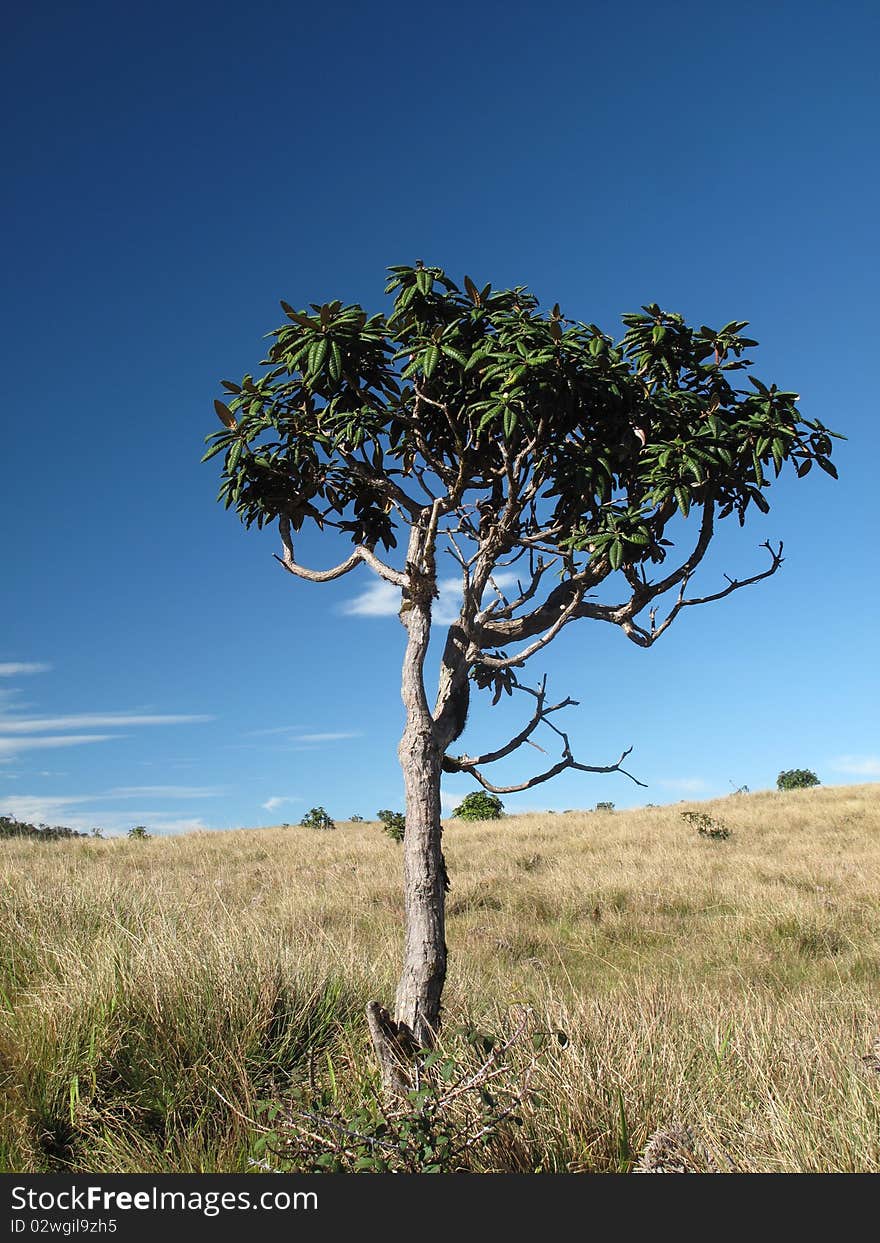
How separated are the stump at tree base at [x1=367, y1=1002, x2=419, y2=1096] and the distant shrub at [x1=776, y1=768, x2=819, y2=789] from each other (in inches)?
1664

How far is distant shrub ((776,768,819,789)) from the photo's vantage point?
43625 mm

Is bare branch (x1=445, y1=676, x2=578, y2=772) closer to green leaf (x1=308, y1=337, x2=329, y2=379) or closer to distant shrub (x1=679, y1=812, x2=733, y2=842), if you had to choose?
green leaf (x1=308, y1=337, x2=329, y2=379)

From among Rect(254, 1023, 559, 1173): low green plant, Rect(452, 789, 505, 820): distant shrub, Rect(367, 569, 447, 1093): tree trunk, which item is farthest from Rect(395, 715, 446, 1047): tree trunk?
Rect(452, 789, 505, 820): distant shrub

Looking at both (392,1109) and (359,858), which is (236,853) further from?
(392,1109)

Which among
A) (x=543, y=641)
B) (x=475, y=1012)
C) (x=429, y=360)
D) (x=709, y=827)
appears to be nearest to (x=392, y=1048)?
(x=475, y=1012)

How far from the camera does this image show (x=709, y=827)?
78.1ft

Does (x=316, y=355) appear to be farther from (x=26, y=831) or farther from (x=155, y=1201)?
(x=26, y=831)

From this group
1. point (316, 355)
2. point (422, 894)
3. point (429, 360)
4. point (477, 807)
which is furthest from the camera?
point (477, 807)

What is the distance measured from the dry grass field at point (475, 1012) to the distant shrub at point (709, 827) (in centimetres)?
741

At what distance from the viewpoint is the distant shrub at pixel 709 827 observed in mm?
22875

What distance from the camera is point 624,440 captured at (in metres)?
6.35

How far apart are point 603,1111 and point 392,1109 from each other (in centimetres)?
124

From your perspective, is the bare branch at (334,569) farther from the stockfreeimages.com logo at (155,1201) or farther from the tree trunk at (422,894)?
the stockfreeimages.com logo at (155,1201)

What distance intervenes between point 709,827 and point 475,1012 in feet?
61.5
